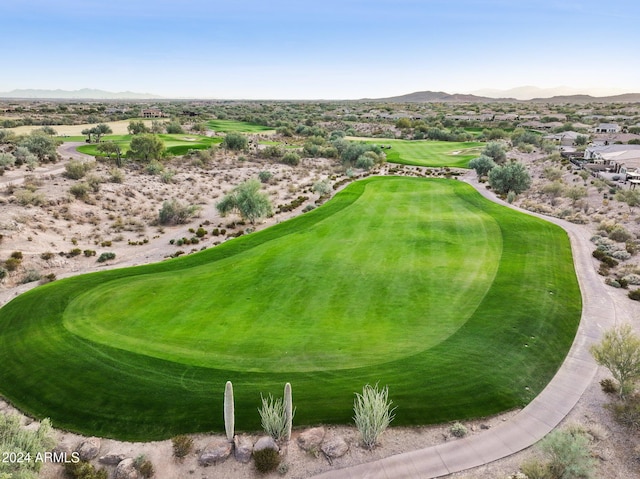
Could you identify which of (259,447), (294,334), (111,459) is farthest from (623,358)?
(111,459)

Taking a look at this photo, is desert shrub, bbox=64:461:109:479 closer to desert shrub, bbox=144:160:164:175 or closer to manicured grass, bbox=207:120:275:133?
desert shrub, bbox=144:160:164:175

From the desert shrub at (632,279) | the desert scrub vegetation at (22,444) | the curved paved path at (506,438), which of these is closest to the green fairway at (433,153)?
the desert shrub at (632,279)

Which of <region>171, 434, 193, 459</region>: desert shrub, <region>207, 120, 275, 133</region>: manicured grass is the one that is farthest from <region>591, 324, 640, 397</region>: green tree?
<region>207, 120, 275, 133</region>: manicured grass

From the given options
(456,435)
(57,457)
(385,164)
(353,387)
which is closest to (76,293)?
(57,457)

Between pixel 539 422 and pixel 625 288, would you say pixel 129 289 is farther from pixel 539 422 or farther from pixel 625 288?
pixel 625 288

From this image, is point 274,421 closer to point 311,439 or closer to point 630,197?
point 311,439
